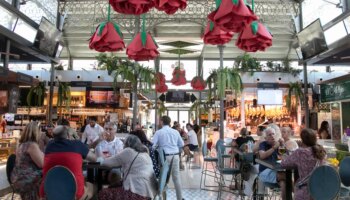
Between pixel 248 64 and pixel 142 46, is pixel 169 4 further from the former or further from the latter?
pixel 248 64

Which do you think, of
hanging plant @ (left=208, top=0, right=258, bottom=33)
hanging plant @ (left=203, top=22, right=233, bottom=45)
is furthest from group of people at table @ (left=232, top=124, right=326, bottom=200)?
hanging plant @ (left=208, top=0, right=258, bottom=33)

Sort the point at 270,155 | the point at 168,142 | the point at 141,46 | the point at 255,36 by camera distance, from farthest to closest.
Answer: the point at 168,142 < the point at 270,155 < the point at 141,46 < the point at 255,36

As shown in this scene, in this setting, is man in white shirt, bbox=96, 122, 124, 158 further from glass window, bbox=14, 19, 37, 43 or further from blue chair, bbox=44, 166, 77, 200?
glass window, bbox=14, 19, 37, 43

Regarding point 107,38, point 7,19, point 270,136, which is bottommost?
point 270,136

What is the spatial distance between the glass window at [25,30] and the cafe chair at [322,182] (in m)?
6.85

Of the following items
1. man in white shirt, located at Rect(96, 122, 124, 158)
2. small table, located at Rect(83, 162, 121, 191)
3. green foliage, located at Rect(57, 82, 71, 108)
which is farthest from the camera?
green foliage, located at Rect(57, 82, 71, 108)

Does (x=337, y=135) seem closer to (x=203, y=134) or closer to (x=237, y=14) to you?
(x=203, y=134)

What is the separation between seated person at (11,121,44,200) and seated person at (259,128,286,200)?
2.80 m

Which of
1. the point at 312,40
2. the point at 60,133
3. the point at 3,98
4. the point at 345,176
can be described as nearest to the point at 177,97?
the point at 312,40

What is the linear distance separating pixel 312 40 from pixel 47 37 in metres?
7.01

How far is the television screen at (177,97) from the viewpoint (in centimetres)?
1680

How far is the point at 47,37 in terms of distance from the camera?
8508 mm

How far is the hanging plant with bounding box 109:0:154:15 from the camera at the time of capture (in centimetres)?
217

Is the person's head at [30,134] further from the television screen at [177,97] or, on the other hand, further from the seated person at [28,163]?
the television screen at [177,97]
